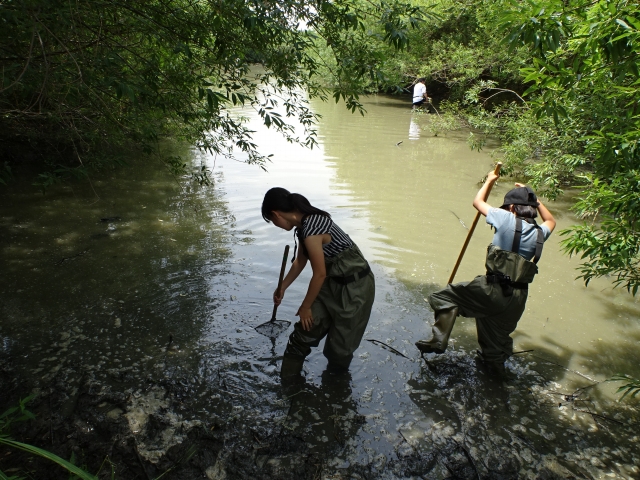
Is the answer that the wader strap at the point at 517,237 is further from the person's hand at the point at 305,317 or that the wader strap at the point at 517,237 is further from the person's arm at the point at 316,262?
the person's hand at the point at 305,317

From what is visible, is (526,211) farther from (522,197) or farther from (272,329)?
(272,329)

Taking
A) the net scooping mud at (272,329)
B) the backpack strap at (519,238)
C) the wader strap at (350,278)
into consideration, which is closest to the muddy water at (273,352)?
the net scooping mud at (272,329)

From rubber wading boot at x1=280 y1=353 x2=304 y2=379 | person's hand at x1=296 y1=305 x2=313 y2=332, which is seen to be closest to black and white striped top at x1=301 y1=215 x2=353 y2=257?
person's hand at x1=296 y1=305 x2=313 y2=332

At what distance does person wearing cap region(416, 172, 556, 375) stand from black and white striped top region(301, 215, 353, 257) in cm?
111

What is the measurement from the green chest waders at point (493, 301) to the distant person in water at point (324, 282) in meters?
0.75

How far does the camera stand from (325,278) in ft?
11.0

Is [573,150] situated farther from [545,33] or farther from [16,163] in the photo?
[16,163]

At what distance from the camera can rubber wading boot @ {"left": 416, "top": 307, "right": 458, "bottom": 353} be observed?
12.2 feet

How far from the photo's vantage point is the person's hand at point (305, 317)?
3.28 m

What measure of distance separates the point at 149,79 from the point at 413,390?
3.36 meters

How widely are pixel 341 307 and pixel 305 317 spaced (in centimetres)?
27

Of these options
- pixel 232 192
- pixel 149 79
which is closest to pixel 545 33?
pixel 149 79

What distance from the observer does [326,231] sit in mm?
3111

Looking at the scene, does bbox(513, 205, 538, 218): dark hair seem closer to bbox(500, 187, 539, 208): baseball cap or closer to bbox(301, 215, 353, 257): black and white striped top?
bbox(500, 187, 539, 208): baseball cap
